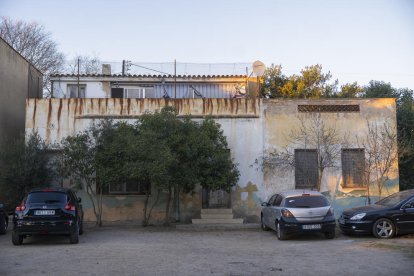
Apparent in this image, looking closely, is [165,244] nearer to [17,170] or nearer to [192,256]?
[192,256]

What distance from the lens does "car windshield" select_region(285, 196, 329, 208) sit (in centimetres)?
1458

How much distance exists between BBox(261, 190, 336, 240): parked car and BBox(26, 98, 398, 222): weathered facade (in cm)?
505

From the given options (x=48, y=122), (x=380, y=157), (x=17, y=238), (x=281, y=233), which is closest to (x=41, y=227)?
(x=17, y=238)

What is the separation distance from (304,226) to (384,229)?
8.19 feet

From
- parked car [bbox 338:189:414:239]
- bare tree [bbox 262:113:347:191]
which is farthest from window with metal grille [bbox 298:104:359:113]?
parked car [bbox 338:189:414:239]

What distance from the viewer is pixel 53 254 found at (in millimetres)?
11773

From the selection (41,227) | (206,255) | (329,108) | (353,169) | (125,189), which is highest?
(329,108)

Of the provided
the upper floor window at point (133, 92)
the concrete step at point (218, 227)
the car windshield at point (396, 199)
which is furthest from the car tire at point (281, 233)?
the upper floor window at point (133, 92)

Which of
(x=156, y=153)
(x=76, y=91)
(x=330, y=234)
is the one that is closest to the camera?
(x=330, y=234)

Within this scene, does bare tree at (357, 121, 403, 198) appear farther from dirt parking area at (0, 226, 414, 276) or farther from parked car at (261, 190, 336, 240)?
parked car at (261, 190, 336, 240)

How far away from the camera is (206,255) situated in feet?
38.0

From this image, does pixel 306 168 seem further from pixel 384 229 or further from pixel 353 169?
pixel 384 229

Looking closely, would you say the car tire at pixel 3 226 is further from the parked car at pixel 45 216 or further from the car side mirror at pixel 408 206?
the car side mirror at pixel 408 206

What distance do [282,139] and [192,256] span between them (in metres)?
9.97
